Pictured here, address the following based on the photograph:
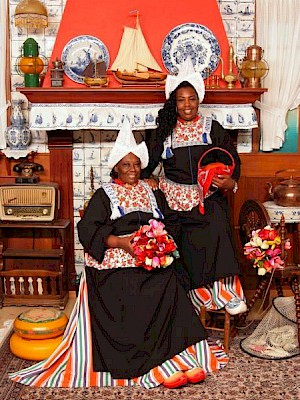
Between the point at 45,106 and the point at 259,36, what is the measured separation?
5.46 ft

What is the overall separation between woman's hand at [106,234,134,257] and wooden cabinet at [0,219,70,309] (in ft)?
4.36

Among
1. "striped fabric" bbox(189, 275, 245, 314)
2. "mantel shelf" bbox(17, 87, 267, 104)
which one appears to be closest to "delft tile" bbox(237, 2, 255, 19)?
"mantel shelf" bbox(17, 87, 267, 104)

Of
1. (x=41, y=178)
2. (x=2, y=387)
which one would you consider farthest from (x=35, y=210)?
(x=2, y=387)

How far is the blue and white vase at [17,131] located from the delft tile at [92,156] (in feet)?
1.47

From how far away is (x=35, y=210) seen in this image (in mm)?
5051

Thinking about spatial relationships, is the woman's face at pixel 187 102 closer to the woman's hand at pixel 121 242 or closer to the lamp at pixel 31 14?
the woman's hand at pixel 121 242

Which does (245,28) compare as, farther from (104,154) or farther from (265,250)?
(265,250)

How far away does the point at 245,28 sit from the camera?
5266mm

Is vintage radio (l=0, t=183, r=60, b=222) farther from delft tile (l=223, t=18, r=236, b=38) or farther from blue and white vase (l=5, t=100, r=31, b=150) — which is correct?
delft tile (l=223, t=18, r=236, b=38)

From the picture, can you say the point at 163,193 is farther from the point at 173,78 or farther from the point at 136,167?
the point at 173,78

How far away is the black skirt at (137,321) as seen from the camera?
374 centimetres

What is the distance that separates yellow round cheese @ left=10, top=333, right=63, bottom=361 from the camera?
159 inches

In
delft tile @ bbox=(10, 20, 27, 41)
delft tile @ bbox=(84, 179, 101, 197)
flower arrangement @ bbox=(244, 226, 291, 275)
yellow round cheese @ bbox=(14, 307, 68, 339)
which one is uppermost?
delft tile @ bbox=(10, 20, 27, 41)

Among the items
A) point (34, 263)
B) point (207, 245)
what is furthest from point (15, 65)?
point (207, 245)
